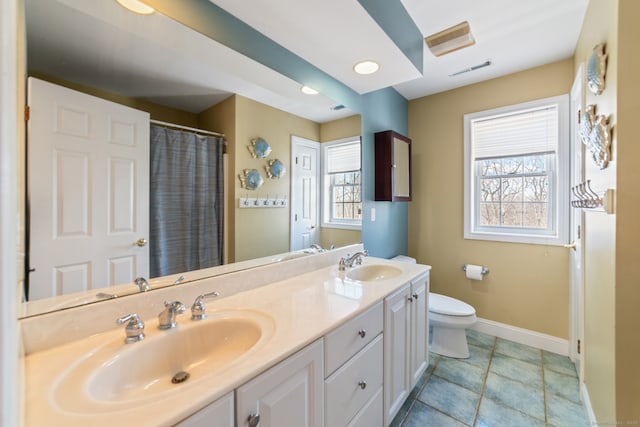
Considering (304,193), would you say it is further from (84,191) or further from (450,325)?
(450,325)

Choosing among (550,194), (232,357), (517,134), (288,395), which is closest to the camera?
(288,395)

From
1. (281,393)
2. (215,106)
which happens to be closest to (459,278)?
(281,393)

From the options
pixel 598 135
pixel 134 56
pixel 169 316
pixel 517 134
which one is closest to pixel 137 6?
pixel 134 56

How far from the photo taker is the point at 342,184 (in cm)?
201

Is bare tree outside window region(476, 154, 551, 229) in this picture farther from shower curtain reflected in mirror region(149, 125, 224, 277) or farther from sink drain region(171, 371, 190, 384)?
sink drain region(171, 371, 190, 384)

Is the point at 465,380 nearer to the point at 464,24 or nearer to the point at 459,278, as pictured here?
the point at 459,278

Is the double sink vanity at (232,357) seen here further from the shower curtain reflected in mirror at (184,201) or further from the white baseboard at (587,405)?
the white baseboard at (587,405)

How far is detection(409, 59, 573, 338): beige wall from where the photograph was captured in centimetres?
218

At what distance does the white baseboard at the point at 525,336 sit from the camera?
2.15 meters

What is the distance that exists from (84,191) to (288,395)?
3.11 feet

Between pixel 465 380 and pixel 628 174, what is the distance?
1.55m

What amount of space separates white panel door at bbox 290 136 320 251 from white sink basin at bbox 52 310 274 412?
2.43 feet

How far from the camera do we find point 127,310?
0.95m

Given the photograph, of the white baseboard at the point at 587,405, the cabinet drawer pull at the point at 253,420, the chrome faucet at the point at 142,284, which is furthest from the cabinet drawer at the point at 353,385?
the white baseboard at the point at 587,405
